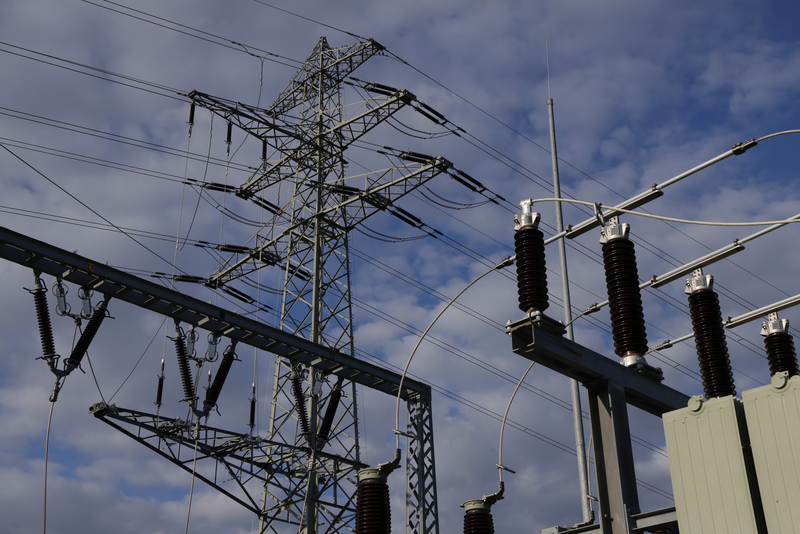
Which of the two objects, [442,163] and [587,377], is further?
[442,163]

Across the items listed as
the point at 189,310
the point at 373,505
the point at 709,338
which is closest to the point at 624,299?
the point at 709,338

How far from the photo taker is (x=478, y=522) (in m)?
13.4

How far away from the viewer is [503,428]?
42.2 feet

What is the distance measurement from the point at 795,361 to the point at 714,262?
3.04 metres

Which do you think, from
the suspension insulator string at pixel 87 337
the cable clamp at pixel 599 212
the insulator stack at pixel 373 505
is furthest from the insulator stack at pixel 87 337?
the cable clamp at pixel 599 212

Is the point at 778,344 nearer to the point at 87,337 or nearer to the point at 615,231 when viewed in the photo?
the point at 615,231

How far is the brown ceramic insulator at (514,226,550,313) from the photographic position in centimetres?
1005

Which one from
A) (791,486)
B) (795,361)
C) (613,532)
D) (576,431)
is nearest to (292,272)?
(576,431)

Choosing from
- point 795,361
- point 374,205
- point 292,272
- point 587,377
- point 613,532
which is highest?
point 374,205

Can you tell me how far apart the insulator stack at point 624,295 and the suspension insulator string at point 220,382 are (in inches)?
349

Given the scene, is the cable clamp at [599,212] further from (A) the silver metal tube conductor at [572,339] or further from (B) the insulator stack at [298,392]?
(B) the insulator stack at [298,392]

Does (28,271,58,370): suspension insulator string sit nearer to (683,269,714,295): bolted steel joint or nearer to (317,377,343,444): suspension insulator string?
(317,377,343,444): suspension insulator string

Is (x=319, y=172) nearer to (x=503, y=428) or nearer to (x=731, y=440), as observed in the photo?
(x=503, y=428)

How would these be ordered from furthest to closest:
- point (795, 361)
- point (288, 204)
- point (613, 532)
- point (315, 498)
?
point (288, 204), point (315, 498), point (795, 361), point (613, 532)
